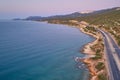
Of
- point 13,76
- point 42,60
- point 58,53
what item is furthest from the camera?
point 58,53

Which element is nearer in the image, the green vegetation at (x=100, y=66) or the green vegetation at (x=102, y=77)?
the green vegetation at (x=102, y=77)

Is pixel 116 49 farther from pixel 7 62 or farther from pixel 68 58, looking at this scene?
pixel 7 62

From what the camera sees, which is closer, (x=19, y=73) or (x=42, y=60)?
(x=19, y=73)

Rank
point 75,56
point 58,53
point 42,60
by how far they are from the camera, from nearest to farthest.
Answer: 1. point 42,60
2. point 75,56
3. point 58,53

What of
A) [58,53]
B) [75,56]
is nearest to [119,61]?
[75,56]

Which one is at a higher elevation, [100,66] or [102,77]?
[102,77]

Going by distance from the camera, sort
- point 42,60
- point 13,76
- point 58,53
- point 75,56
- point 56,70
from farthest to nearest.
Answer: point 58,53, point 75,56, point 42,60, point 56,70, point 13,76

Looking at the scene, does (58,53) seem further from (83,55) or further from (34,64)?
(34,64)

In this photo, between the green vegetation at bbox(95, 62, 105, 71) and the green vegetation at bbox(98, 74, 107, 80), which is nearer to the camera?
the green vegetation at bbox(98, 74, 107, 80)

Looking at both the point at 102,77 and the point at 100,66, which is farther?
the point at 100,66

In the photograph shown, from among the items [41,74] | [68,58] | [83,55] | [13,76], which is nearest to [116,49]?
[83,55]
